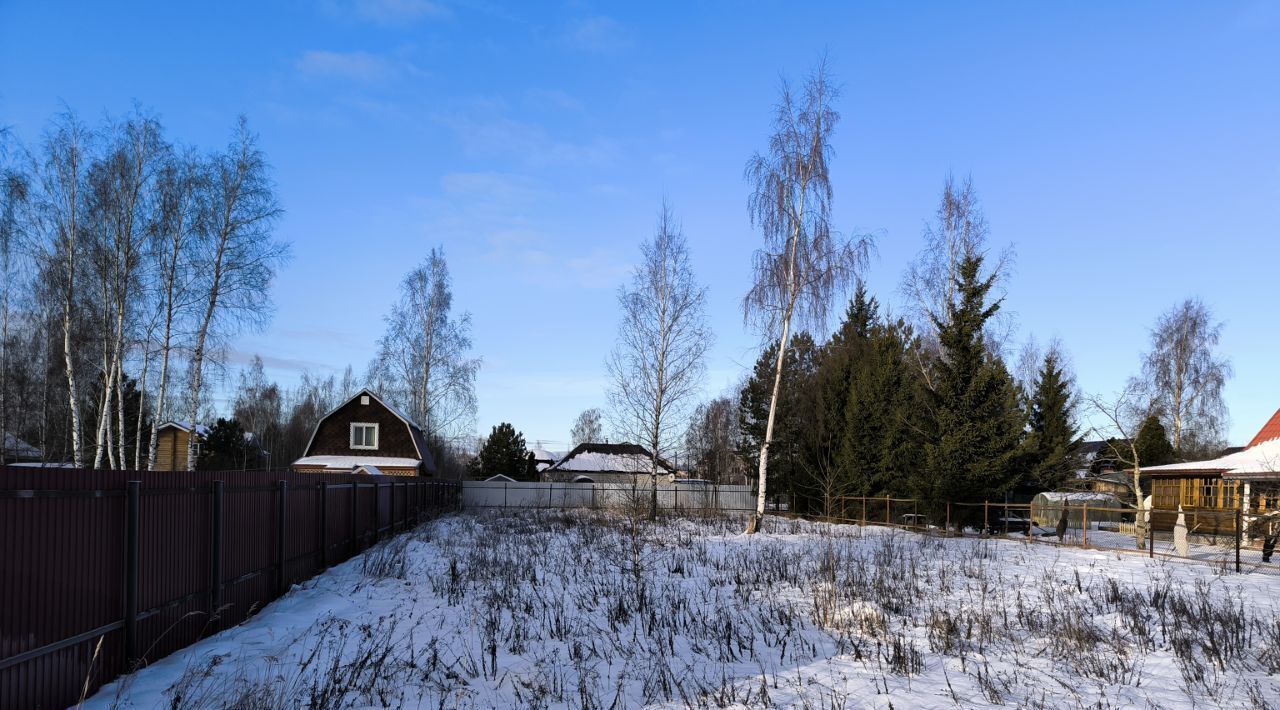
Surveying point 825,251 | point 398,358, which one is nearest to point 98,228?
point 398,358

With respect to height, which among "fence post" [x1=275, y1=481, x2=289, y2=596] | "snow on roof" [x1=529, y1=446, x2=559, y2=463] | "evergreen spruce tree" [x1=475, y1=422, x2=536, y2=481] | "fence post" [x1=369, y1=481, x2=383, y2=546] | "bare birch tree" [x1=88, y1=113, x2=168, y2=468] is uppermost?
"bare birch tree" [x1=88, y1=113, x2=168, y2=468]

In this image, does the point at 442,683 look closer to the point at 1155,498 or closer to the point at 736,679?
the point at 736,679

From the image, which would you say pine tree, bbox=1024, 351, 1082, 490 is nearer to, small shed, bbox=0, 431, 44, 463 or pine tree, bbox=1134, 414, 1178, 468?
pine tree, bbox=1134, 414, 1178, 468

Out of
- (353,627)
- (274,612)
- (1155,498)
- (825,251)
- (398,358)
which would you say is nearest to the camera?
(353,627)

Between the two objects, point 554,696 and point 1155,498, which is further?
point 1155,498

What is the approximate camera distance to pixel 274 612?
8867mm

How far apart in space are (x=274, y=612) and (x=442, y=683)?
11.9 ft

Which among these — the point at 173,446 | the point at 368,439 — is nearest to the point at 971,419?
the point at 368,439

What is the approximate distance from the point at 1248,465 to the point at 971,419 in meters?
7.89

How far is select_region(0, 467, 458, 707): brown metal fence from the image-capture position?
4.72 metres

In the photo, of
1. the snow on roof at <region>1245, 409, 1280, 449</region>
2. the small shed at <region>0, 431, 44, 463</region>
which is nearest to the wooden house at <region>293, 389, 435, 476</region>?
the small shed at <region>0, 431, 44, 463</region>

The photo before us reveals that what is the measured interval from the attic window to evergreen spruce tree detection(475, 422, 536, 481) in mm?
12611

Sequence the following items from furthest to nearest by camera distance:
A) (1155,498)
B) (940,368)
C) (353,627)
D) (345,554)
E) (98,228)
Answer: (1155,498) < (940,368) < (98,228) < (345,554) < (353,627)

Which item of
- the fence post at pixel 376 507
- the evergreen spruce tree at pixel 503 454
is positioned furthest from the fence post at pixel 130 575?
the evergreen spruce tree at pixel 503 454
